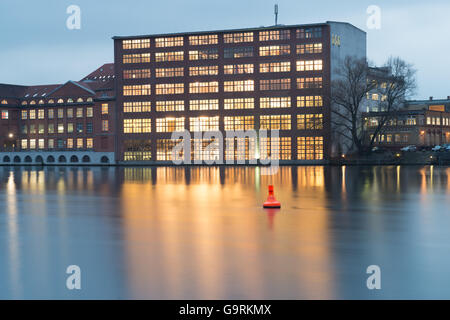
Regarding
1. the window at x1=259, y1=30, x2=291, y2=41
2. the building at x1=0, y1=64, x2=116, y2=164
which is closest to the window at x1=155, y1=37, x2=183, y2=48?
the building at x1=0, y1=64, x2=116, y2=164

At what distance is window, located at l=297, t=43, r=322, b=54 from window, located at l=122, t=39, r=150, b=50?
3010 centimetres

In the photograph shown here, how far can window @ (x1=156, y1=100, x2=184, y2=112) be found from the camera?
10075 cm

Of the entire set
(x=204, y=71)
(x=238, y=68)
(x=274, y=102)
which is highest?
(x=238, y=68)

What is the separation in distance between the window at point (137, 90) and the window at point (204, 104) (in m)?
9.35

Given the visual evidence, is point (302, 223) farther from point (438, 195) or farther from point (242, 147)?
point (242, 147)

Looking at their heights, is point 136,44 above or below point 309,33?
above

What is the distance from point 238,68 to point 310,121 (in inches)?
667

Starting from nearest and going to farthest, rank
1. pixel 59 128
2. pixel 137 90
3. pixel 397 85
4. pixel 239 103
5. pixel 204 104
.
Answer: pixel 397 85
pixel 239 103
pixel 204 104
pixel 137 90
pixel 59 128

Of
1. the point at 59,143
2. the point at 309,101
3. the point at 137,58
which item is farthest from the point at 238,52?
the point at 59,143

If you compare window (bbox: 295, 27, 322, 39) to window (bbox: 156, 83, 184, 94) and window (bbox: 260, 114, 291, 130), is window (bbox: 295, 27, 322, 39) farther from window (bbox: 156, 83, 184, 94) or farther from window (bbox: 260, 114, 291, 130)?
window (bbox: 156, 83, 184, 94)

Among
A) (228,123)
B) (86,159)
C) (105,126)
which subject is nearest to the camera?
(228,123)

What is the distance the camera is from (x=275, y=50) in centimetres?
9488

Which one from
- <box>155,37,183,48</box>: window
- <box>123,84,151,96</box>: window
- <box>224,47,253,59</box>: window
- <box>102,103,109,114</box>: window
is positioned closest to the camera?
<box>224,47,253,59</box>: window

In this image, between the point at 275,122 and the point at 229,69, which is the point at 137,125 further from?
A: the point at 275,122
